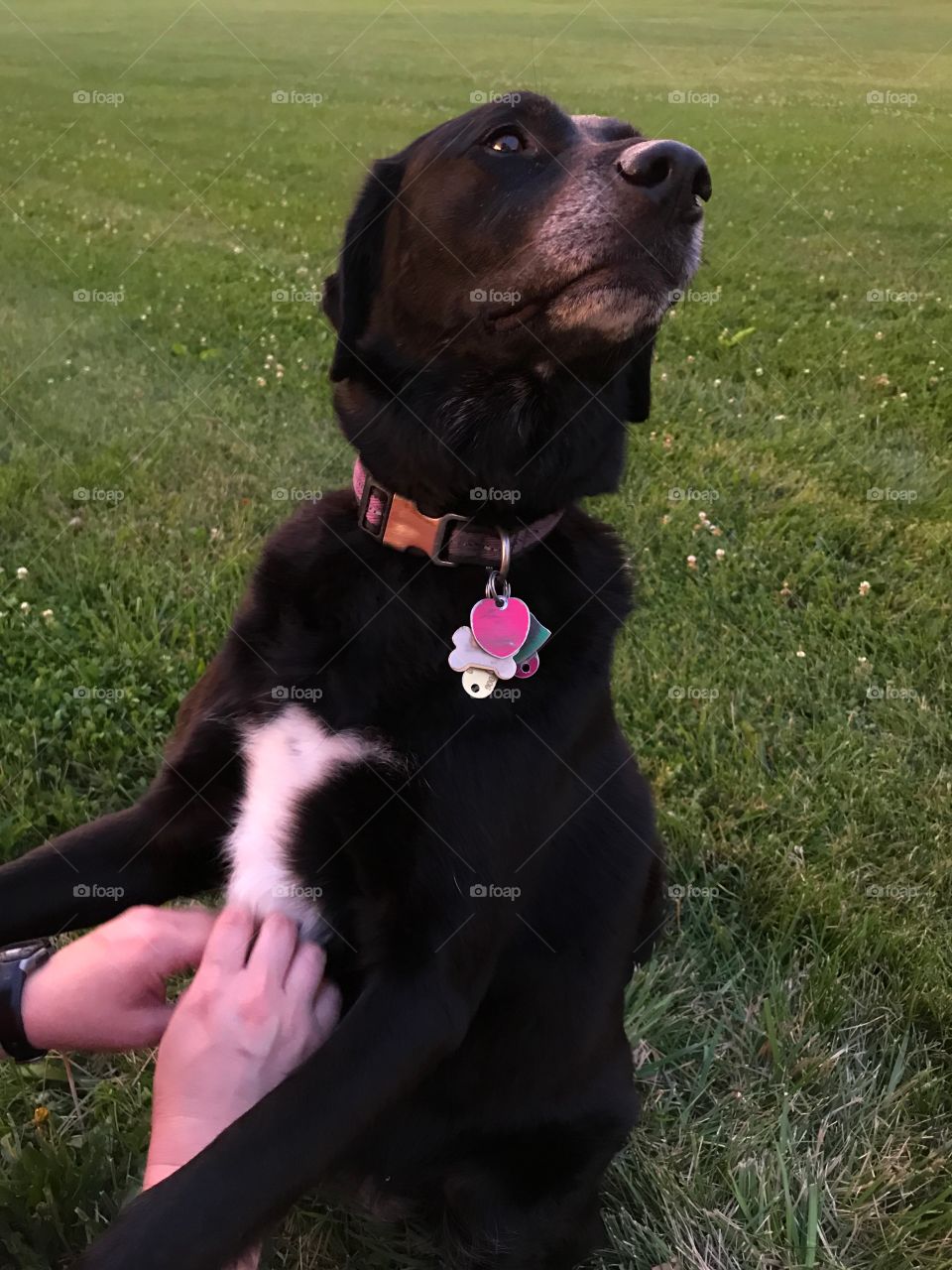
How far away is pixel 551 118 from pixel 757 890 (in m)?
1.85

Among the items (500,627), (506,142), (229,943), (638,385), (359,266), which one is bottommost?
(229,943)

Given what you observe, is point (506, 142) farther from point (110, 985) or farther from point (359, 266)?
point (110, 985)

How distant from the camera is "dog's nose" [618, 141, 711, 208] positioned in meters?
1.65

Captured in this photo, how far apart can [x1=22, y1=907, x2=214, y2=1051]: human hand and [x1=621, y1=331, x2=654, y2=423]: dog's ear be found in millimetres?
1319

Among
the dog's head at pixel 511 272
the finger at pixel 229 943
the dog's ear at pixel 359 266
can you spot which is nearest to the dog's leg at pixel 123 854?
the finger at pixel 229 943

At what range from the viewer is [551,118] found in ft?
6.33

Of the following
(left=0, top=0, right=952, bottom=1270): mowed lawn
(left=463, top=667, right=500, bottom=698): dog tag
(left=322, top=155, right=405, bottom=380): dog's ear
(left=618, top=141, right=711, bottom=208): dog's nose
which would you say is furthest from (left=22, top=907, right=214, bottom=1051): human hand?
(left=618, top=141, right=711, bottom=208): dog's nose

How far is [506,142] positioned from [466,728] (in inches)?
44.4

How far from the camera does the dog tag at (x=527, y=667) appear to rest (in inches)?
66.6

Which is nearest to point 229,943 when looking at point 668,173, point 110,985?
point 110,985

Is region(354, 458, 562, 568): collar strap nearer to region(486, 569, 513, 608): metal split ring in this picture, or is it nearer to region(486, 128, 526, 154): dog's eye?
region(486, 569, 513, 608): metal split ring

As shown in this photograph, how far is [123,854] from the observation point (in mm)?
1877

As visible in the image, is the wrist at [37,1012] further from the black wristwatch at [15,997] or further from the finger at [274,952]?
the finger at [274,952]

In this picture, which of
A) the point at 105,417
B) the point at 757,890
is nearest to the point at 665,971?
the point at 757,890
